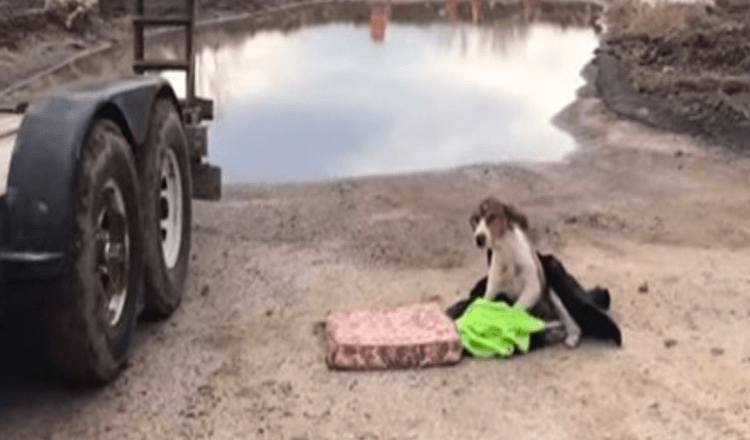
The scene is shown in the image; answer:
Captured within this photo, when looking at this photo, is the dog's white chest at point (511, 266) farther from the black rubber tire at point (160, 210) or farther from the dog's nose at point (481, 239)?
the black rubber tire at point (160, 210)

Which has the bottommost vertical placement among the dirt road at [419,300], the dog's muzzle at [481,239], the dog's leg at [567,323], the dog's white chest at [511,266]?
the dirt road at [419,300]

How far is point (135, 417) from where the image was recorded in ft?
14.9

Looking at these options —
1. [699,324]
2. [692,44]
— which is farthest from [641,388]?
[692,44]

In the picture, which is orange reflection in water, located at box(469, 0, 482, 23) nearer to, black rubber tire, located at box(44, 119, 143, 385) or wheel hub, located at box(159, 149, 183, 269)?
wheel hub, located at box(159, 149, 183, 269)

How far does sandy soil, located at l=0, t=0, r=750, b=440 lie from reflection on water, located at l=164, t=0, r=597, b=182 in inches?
95.7

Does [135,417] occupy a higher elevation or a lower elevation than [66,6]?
lower

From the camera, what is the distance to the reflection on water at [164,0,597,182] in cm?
1229

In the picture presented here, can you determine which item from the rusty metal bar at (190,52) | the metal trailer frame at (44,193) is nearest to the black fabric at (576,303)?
the metal trailer frame at (44,193)

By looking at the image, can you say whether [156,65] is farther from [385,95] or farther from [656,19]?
[656,19]

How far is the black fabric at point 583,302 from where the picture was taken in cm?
536

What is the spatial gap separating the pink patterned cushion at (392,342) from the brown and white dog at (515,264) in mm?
443

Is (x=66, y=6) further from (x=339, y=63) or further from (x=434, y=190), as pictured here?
(x=434, y=190)

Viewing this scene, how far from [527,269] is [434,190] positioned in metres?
4.30

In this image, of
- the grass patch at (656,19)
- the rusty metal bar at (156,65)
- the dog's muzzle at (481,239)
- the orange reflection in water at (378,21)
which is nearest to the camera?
the dog's muzzle at (481,239)
